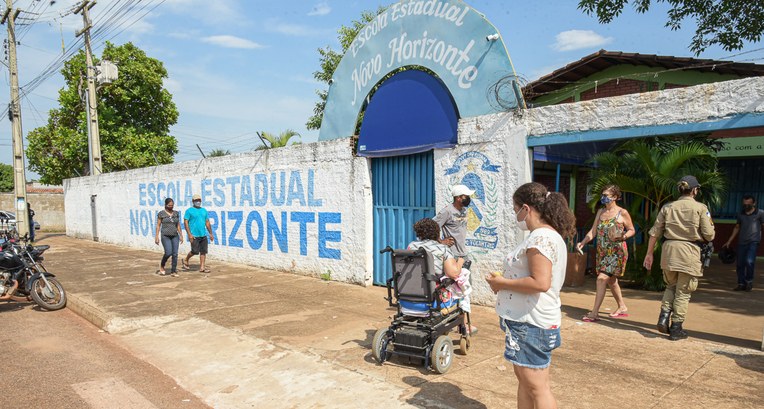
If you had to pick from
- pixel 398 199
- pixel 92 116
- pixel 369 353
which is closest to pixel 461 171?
pixel 398 199

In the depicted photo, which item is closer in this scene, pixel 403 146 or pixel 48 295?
pixel 48 295

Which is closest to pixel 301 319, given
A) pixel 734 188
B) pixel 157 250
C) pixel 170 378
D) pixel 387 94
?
pixel 170 378

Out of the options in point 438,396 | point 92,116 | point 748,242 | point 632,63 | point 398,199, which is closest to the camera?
point 438,396

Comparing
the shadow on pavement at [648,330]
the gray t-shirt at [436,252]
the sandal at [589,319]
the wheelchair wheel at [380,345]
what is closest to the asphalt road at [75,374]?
the wheelchair wheel at [380,345]

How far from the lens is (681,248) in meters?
4.89

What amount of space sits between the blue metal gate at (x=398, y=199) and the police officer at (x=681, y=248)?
3394mm

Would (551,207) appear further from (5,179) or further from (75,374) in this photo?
(5,179)

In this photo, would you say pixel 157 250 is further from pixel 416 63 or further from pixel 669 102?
pixel 669 102

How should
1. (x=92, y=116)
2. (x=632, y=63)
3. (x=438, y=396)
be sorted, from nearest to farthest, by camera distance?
1. (x=438, y=396)
2. (x=632, y=63)
3. (x=92, y=116)

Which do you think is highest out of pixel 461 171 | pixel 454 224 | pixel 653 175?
pixel 461 171

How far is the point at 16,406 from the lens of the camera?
3.85m

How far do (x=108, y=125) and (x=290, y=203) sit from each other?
60.5ft

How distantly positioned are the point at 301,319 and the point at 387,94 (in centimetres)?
408

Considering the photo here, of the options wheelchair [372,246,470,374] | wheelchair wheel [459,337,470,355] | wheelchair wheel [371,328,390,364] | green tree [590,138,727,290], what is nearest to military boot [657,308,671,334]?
wheelchair wheel [459,337,470,355]
